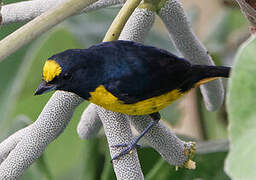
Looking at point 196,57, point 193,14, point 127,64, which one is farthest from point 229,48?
point 127,64

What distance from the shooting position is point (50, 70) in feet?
2.74

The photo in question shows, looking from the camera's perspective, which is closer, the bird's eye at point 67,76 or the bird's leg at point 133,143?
the bird's leg at point 133,143

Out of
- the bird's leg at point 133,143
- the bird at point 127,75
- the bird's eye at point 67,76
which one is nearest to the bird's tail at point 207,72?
the bird at point 127,75

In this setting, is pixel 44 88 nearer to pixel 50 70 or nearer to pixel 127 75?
pixel 50 70

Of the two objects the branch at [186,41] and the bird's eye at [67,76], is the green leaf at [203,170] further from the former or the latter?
the bird's eye at [67,76]

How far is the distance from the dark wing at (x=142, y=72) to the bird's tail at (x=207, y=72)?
0.02 metres

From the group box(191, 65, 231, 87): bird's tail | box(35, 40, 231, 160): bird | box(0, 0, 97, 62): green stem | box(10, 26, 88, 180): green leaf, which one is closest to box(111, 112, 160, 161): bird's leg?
box(35, 40, 231, 160): bird

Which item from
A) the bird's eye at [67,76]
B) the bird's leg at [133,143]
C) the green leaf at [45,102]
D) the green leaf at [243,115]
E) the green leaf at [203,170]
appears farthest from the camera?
the green leaf at [45,102]

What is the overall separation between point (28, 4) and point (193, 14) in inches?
46.9

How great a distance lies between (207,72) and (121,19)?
19 cm

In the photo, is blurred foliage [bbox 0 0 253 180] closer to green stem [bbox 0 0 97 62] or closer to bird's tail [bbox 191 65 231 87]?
bird's tail [bbox 191 65 231 87]

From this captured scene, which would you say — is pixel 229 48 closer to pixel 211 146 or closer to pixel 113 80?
pixel 211 146

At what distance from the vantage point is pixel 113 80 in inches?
35.7

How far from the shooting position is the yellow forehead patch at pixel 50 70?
0.83 m
